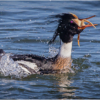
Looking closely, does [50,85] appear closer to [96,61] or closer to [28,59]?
[28,59]

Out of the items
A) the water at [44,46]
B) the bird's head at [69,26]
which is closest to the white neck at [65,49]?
the bird's head at [69,26]

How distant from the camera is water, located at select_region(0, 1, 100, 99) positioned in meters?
5.86

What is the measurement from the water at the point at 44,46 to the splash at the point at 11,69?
6.7 inches

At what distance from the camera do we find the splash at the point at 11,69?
22.2 ft

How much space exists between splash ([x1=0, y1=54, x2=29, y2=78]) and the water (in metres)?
0.17

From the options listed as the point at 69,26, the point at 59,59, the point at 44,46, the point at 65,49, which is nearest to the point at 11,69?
the point at 59,59

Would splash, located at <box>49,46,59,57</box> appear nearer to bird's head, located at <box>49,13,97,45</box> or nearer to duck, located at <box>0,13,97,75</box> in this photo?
duck, located at <box>0,13,97,75</box>

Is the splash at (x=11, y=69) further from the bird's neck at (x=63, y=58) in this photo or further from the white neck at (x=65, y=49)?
the white neck at (x=65, y=49)

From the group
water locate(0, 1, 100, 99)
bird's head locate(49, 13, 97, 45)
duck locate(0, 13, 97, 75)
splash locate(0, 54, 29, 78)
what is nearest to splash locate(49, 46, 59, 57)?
water locate(0, 1, 100, 99)

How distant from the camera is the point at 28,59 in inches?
270

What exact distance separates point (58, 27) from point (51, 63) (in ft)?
2.84

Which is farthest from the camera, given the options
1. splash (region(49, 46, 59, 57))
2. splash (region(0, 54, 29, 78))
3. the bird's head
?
splash (region(49, 46, 59, 57))

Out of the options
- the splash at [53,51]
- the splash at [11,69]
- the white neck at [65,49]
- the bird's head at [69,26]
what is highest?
the bird's head at [69,26]

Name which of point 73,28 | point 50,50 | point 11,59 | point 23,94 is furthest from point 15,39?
point 23,94
